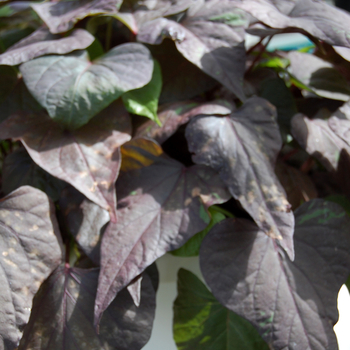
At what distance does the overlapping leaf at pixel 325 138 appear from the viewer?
0.45 meters

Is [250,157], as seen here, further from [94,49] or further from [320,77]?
[94,49]

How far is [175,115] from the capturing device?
497 mm

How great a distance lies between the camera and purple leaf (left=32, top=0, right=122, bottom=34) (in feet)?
1.67

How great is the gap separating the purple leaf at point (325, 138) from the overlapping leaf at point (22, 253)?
1.17 ft

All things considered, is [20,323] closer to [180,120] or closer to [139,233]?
[139,233]

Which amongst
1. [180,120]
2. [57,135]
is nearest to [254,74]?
[180,120]

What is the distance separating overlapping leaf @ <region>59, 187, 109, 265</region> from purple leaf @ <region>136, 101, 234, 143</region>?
138mm

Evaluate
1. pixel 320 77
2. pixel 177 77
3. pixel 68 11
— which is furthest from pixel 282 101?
pixel 68 11

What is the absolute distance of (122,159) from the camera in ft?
1.57

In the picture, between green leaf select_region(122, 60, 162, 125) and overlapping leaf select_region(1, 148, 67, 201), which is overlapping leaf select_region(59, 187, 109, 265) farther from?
green leaf select_region(122, 60, 162, 125)

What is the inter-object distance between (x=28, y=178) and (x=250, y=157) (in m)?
0.34

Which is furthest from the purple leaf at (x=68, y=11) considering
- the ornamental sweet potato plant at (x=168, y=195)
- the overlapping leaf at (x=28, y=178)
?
the overlapping leaf at (x=28, y=178)

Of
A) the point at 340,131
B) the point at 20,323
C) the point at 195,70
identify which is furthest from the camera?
the point at 195,70

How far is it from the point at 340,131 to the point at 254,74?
228mm
